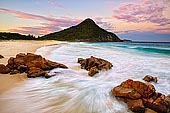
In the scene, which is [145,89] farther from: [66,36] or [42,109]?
[66,36]

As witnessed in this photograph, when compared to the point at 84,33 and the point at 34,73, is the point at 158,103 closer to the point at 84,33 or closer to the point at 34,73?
the point at 34,73

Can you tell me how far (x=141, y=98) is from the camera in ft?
15.9

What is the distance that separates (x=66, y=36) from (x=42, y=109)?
10962 cm

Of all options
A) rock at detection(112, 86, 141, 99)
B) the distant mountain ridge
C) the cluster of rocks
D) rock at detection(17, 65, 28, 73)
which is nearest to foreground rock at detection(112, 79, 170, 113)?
rock at detection(112, 86, 141, 99)

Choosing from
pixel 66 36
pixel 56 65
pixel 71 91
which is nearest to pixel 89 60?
pixel 56 65

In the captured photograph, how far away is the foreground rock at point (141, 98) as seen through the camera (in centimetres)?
452

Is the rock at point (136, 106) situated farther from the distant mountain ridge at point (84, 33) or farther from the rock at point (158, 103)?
the distant mountain ridge at point (84, 33)

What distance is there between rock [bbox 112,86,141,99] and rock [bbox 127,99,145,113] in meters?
0.13

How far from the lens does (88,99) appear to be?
207 inches

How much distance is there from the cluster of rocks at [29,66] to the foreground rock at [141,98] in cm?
317

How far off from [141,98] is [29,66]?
4722 mm

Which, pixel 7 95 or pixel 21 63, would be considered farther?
pixel 21 63

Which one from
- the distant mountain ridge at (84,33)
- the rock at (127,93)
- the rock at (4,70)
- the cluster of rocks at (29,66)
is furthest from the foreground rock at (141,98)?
the distant mountain ridge at (84,33)

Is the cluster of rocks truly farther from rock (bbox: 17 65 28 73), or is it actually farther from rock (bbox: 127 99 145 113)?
rock (bbox: 127 99 145 113)
